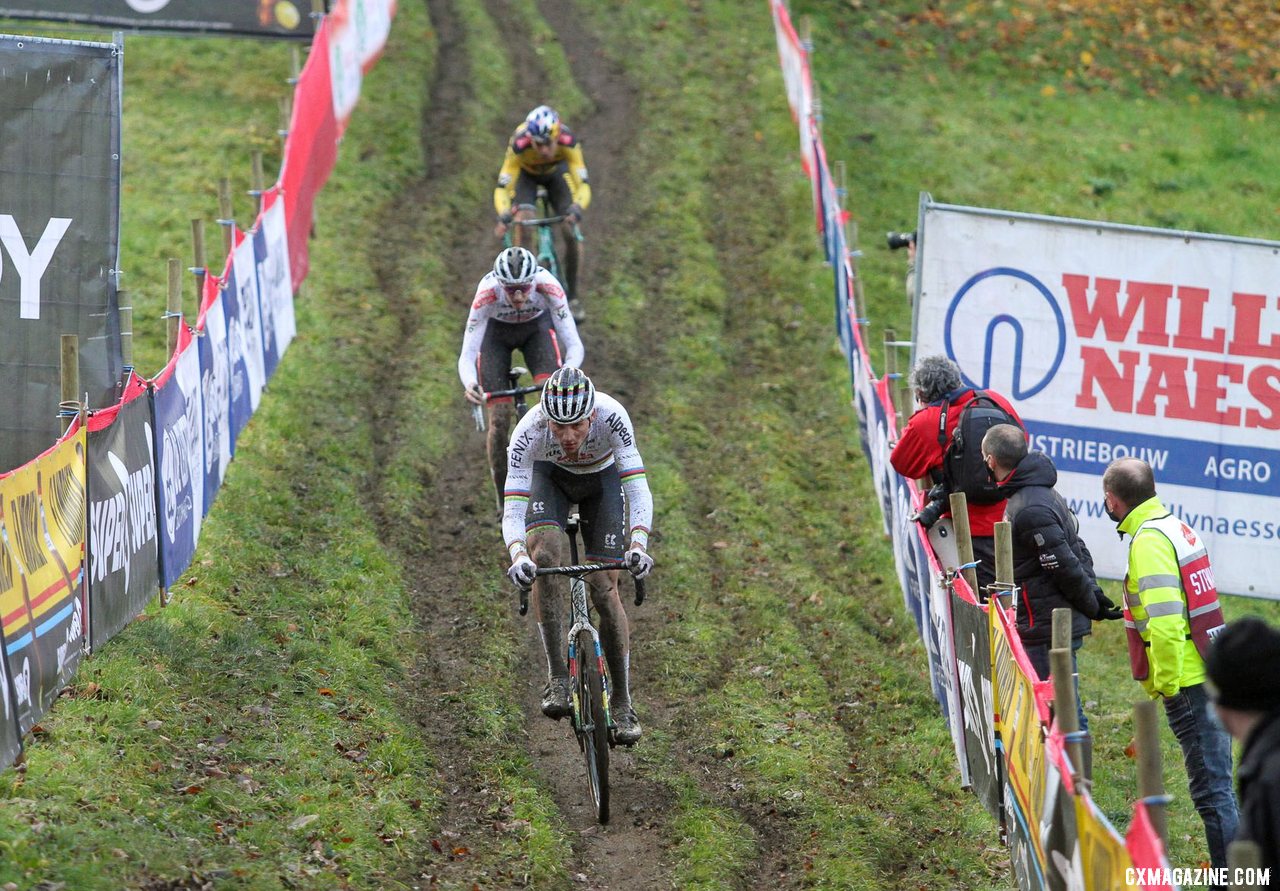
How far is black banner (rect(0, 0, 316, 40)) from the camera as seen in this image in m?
19.4

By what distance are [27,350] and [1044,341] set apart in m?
7.95

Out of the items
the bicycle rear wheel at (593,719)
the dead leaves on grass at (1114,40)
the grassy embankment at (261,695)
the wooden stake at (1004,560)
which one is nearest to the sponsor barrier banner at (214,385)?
the grassy embankment at (261,695)

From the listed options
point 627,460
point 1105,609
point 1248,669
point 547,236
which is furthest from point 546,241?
point 1248,669

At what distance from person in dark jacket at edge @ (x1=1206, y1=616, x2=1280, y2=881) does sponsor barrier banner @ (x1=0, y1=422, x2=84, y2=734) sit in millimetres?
5228

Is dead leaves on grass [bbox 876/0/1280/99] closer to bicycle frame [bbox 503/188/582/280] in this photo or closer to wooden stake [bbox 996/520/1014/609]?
bicycle frame [bbox 503/188/582/280]

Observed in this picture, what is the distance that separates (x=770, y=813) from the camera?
9.05m

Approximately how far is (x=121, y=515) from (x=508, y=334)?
416cm

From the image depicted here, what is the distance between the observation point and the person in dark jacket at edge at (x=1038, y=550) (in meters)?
8.45

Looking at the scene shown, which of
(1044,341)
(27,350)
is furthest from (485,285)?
(1044,341)

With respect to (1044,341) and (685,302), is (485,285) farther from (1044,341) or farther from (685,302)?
(685,302)

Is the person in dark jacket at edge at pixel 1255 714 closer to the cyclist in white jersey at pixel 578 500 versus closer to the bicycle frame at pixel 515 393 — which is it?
the cyclist in white jersey at pixel 578 500

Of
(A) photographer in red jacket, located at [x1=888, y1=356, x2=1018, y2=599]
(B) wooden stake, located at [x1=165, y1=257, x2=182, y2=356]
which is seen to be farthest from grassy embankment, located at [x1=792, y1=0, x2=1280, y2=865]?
(B) wooden stake, located at [x1=165, y1=257, x2=182, y2=356]

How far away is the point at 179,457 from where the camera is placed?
9.99 m

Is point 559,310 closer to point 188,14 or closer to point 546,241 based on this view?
point 546,241
